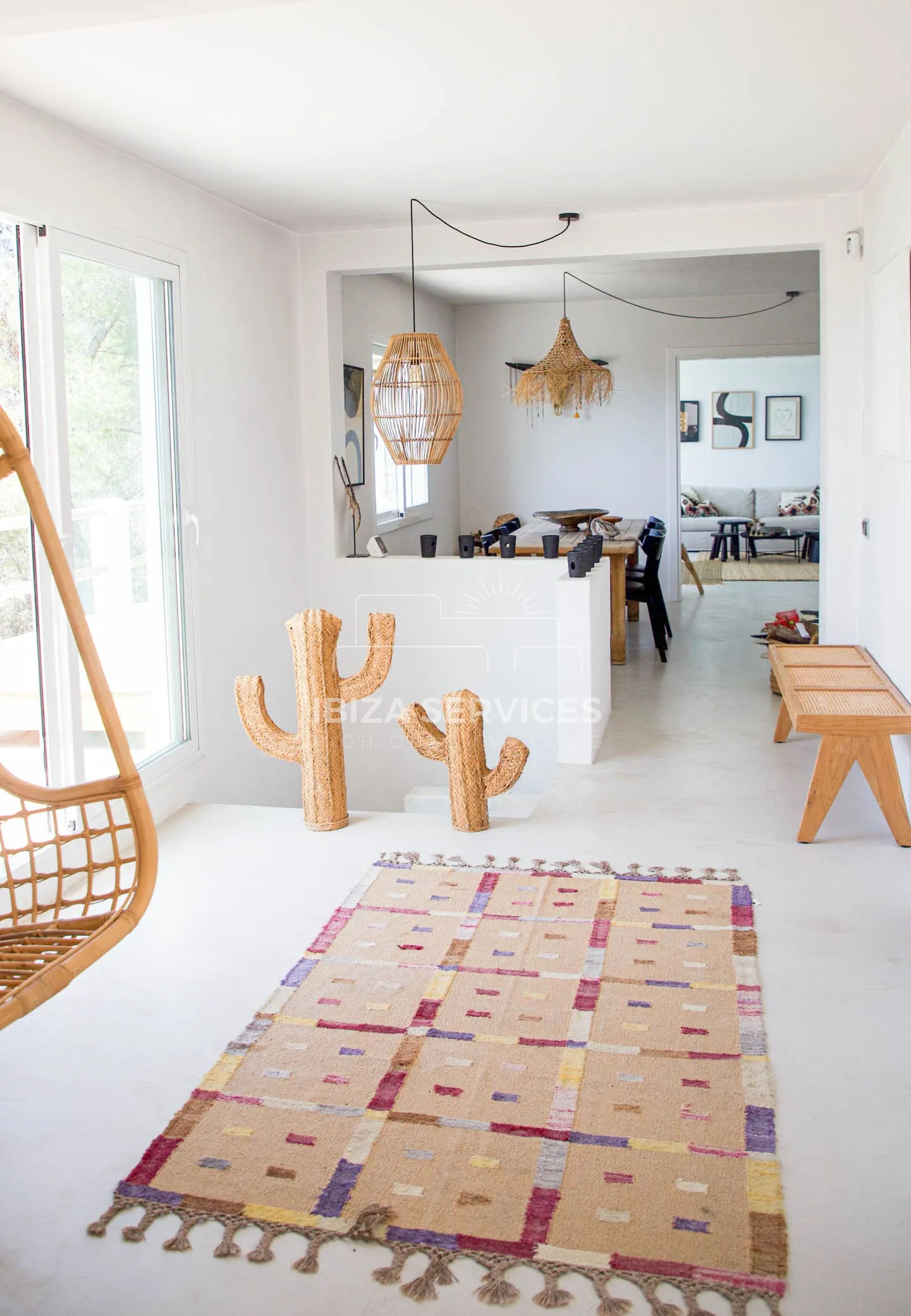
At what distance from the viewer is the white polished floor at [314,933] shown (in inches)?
77.0

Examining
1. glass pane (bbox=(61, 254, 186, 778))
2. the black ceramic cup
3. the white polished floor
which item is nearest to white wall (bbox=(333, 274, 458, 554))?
the black ceramic cup

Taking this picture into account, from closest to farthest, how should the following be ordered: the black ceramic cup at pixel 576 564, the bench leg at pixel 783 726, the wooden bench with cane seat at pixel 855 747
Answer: the wooden bench with cane seat at pixel 855 747
the black ceramic cup at pixel 576 564
the bench leg at pixel 783 726

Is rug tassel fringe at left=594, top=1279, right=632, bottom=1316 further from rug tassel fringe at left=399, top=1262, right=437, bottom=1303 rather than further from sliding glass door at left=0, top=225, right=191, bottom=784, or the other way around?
sliding glass door at left=0, top=225, right=191, bottom=784

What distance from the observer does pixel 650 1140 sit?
2.30 m

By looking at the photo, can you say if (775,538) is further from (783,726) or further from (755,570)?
(783,726)

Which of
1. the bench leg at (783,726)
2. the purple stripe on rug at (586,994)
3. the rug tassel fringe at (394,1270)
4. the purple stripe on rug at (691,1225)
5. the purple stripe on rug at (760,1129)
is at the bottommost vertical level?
the rug tassel fringe at (394,1270)

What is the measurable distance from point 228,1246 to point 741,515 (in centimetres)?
1272

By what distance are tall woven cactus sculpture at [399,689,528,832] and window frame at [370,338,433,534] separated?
11.8 feet

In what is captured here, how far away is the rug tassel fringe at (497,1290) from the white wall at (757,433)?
13.0m

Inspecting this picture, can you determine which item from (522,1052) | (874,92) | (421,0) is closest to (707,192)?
(874,92)

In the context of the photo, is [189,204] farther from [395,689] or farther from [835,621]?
[835,621]

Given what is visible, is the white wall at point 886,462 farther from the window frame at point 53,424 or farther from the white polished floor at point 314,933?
the window frame at point 53,424

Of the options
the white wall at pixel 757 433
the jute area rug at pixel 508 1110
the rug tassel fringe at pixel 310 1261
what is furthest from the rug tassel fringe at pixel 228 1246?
the white wall at pixel 757 433

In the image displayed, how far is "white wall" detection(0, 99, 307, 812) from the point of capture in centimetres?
405
